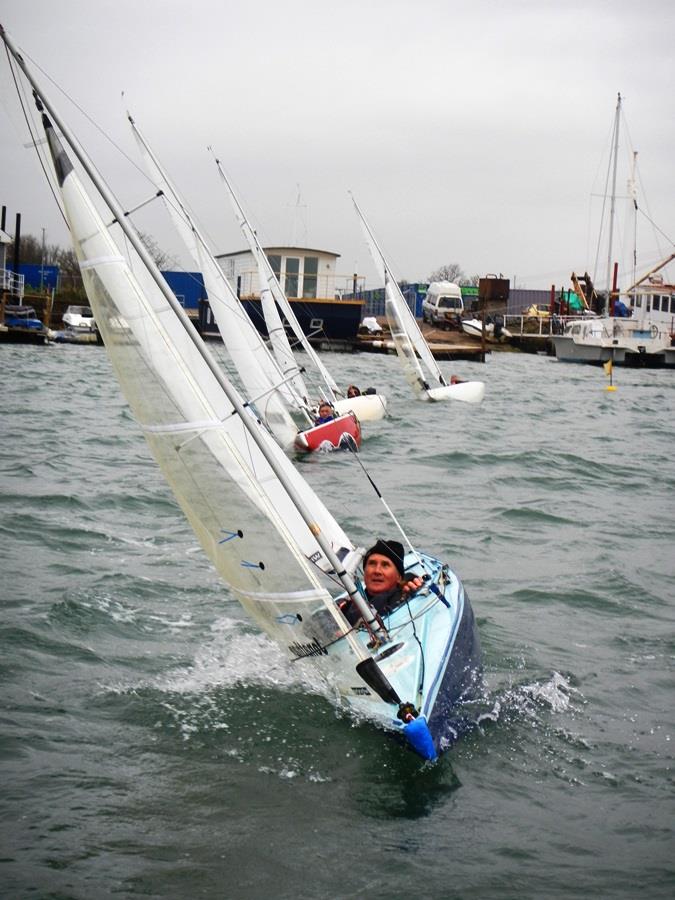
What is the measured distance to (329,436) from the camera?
798 inches

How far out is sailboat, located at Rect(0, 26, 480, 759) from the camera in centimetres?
696

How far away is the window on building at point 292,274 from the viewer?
5956cm

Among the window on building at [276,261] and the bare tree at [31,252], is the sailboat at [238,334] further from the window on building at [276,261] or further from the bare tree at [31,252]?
the bare tree at [31,252]

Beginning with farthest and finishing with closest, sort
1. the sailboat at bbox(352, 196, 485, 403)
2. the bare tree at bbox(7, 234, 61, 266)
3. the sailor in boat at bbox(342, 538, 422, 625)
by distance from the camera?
the bare tree at bbox(7, 234, 61, 266) < the sailboat at bbox(352, 196, 485, 403) < the sailor in boat at bbox(342, 538, 422, 625)

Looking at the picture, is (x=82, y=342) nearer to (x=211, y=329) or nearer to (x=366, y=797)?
(x=211, y=329)

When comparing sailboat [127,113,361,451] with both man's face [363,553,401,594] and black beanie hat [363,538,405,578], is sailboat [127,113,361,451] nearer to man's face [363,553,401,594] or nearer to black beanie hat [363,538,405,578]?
black beanie hat [363,538,405,578]

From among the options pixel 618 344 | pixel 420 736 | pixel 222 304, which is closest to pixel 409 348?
pixel 222 304

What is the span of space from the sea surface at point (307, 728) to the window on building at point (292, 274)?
44843mm

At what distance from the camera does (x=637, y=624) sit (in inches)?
398

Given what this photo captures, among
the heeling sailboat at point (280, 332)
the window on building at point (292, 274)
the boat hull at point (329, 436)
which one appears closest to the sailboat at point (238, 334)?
the boat hull at point (329, 436)

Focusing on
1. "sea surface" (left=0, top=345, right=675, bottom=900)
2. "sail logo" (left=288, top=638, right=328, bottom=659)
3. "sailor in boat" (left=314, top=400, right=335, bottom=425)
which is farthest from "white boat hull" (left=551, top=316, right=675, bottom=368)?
"sail logo" (left=288, top=638, right=328, bottom=659)

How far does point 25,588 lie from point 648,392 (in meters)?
32.5

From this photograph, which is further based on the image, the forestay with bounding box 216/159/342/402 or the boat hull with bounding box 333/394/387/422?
the boat hull with bounding box 333/394/387/422

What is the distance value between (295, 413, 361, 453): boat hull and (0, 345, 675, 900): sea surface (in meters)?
4.46
